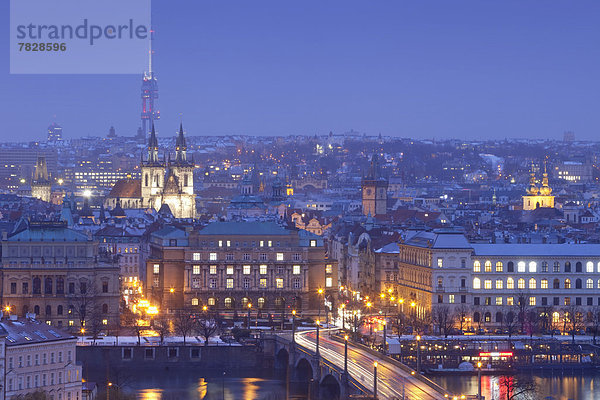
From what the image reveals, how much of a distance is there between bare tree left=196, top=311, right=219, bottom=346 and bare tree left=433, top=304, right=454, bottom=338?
11.2m

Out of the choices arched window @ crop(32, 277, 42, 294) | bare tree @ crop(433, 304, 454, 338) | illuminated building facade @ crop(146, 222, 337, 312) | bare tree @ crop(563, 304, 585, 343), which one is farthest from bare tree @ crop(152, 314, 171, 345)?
bare tree @ crop(563, 304, 585, 343)

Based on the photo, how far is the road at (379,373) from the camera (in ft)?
211

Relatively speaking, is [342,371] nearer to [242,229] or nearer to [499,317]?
[499,317]

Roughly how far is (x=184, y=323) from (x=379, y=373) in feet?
75.2

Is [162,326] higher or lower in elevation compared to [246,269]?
lower

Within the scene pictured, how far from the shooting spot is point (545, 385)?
3076 inches

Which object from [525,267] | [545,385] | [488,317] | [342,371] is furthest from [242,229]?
[342,371]

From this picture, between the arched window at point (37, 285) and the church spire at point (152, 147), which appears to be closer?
the arched window at point (37, 285)

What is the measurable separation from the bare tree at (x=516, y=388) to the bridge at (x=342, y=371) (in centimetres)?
462

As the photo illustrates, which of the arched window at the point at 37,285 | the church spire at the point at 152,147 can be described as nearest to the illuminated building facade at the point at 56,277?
the arched window at the point at 37,285

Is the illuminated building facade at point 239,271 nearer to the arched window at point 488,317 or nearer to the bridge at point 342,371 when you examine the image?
the arched window at point 488,317

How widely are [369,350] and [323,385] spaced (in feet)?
13.4

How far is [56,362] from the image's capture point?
66.9 m

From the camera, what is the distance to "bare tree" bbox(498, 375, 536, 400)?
238ft
